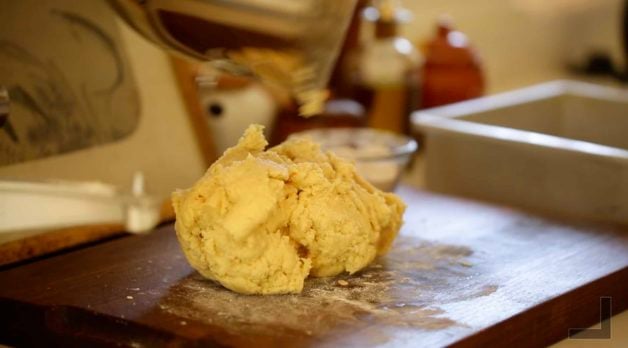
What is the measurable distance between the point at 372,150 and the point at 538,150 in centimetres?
18

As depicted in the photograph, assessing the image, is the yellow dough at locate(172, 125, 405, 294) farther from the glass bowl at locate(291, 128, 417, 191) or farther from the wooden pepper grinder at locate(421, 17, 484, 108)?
the wooden pepper grinder at locate(421, 17, 484, 108)

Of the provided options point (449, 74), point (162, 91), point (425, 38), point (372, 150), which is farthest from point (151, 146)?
point (425, 38)

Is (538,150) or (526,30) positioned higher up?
(526,30)

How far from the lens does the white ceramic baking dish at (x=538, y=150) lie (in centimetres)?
108

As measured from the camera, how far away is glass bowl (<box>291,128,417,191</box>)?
3.64ft

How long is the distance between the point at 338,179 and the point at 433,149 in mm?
341

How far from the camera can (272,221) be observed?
83 centimetres

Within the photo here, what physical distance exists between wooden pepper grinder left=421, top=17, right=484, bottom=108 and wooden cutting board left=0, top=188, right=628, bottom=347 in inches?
19.1

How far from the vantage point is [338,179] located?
88 centimetres

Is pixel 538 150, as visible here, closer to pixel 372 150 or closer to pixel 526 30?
pixel 372 150

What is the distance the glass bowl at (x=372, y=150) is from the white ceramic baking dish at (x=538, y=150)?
2.1 inches

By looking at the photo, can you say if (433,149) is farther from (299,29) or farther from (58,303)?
(58,303)

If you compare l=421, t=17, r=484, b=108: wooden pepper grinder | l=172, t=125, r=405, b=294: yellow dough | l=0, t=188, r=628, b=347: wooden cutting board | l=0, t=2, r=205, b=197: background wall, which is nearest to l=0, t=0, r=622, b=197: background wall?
l=0, t=2, r=205, b=197: background wall

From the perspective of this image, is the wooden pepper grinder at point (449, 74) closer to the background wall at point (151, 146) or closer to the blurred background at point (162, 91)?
the blurred background at point (162, 91)
